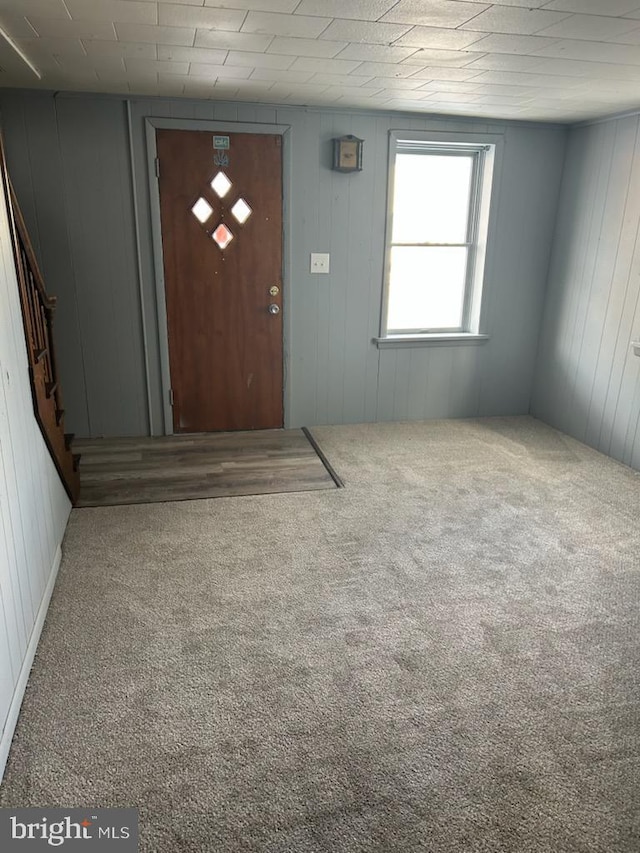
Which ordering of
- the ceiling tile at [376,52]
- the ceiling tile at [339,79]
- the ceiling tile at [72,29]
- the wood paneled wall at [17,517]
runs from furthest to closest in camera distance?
the ceiling tile at [339,79]
the ceiling tile at [376,52]
the ceiling tile at [72,29]
the wood paneled wall at [17,517]

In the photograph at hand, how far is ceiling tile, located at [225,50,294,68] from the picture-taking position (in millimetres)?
2845

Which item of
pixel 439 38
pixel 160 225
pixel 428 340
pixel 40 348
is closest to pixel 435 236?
pixel 428 340

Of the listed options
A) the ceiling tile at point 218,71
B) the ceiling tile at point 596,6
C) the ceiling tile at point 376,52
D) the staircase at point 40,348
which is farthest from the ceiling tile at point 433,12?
the staircase at point 40,348

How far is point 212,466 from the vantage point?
13.1 feet

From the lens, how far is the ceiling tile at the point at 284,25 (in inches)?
91.0

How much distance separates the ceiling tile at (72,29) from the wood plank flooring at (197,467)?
228cm

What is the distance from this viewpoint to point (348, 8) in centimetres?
Answer: 221

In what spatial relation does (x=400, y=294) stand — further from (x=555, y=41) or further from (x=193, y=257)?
(x=555, y=41)

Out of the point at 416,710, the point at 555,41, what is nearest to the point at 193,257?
the point at 555,41

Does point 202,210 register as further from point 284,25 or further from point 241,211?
point 284,25

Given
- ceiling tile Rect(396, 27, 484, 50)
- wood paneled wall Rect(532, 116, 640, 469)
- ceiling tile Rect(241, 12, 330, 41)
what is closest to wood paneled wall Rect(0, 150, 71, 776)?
ceiling tile Rect(241, 12, 330, 41)

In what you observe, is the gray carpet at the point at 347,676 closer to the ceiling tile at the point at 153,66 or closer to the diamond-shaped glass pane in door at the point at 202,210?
the diamond-shaped glass pane in door at the point at 202,210

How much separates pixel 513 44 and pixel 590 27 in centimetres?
33

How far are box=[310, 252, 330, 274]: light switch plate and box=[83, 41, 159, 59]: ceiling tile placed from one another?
177 centimetres
